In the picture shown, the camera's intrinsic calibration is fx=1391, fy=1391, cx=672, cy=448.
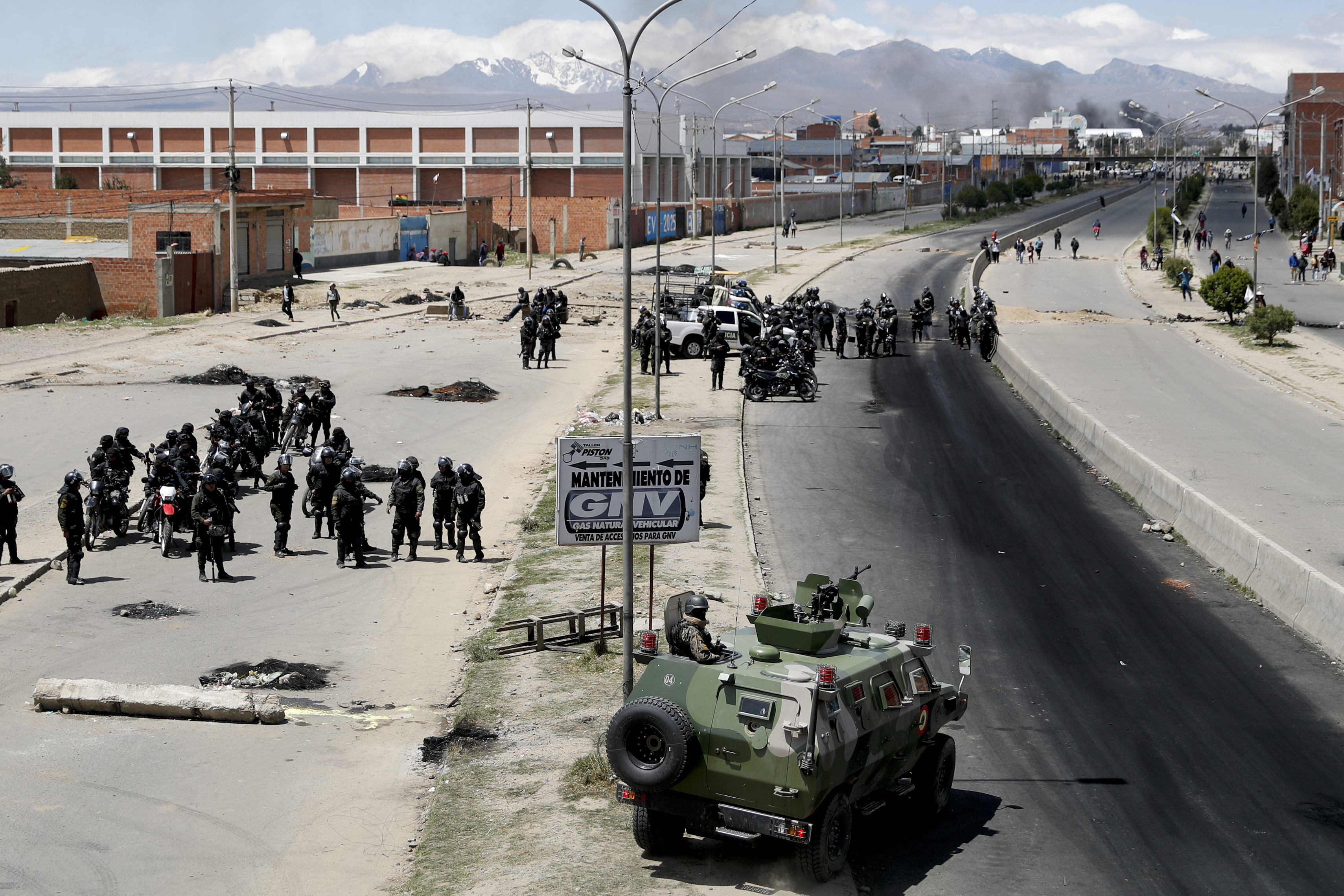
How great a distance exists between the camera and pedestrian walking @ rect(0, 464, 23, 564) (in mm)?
19000

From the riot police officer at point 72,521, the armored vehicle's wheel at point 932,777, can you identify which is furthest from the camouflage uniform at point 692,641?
the riot police officer at point 72,521

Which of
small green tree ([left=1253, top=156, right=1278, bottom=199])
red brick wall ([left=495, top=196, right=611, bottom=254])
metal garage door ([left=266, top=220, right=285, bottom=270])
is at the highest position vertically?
small green tree ([left=1253, top=156, right=1278, bottom=199])

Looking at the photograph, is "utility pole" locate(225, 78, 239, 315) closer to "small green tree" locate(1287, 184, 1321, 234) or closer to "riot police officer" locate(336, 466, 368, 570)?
"riot police officer" locate(336, 466, 368, 570)

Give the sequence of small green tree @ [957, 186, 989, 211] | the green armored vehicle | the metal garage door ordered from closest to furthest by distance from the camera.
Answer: the green armored vehicle < the metal garage door < small green tree @ [957, 186, 989, 211]

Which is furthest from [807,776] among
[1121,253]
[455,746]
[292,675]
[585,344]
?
[1121,253]

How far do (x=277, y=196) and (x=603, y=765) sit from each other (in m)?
59.3

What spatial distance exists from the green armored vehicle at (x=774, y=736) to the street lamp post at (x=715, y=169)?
29403 mm

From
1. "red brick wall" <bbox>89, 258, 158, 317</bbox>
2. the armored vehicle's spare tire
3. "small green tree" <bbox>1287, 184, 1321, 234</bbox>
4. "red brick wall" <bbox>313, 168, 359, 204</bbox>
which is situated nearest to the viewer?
the armored vehicle's spare tire

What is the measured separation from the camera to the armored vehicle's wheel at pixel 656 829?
34.7 ft

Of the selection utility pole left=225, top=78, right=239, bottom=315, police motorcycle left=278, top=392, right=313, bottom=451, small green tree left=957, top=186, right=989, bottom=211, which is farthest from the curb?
small green tree left=957, top=186, right=989, bottom=211

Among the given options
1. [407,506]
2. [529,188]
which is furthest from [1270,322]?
[529,188]

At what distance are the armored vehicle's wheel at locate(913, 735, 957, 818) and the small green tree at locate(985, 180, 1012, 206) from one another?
128723 mm

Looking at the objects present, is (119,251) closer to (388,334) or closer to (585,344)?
(388,334)

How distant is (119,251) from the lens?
62156 mm
